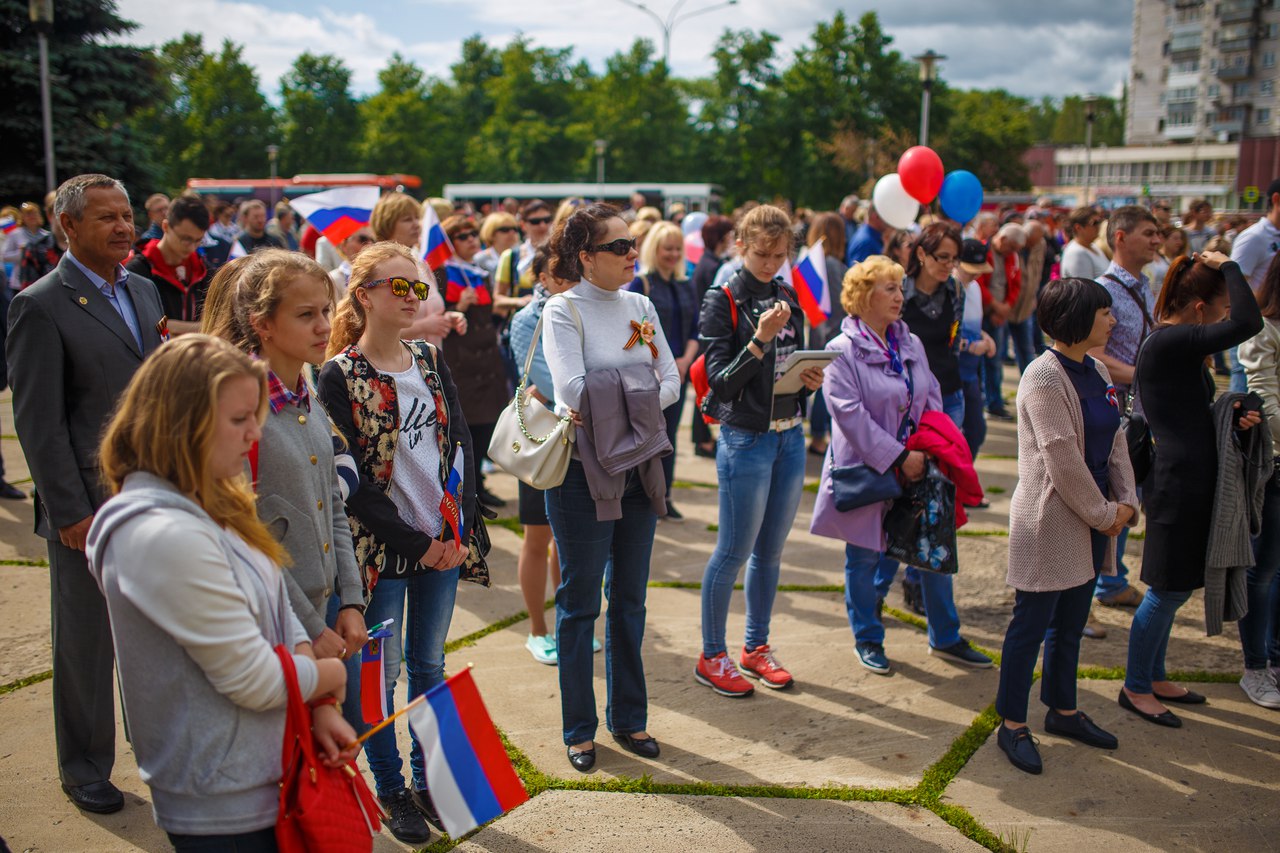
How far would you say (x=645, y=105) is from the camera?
→ 6188 cm

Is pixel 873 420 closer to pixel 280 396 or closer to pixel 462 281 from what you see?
pixel 280 396

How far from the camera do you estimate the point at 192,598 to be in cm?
189

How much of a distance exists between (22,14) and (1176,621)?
2147cm

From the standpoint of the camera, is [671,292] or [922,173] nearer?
[671,292]

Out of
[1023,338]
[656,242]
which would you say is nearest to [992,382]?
[1023,338]

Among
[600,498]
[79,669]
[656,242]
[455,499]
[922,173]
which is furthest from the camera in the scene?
[922,173]

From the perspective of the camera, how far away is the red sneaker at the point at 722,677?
4445mm

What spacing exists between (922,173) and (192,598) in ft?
23.6

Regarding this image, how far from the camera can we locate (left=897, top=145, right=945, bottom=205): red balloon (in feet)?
26.1

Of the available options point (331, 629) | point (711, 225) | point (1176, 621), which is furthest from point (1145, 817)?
point (711, 225)

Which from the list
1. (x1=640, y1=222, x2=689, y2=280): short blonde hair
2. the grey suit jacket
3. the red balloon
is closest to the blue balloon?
the red balloon

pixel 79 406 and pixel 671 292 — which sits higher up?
pixel 671 292

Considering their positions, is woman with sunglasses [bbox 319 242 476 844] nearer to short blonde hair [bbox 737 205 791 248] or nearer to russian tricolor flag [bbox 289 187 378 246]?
short blonde hair [bbox 737 205 791 248]

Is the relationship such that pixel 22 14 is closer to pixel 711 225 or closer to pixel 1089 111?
pixel 711 225
